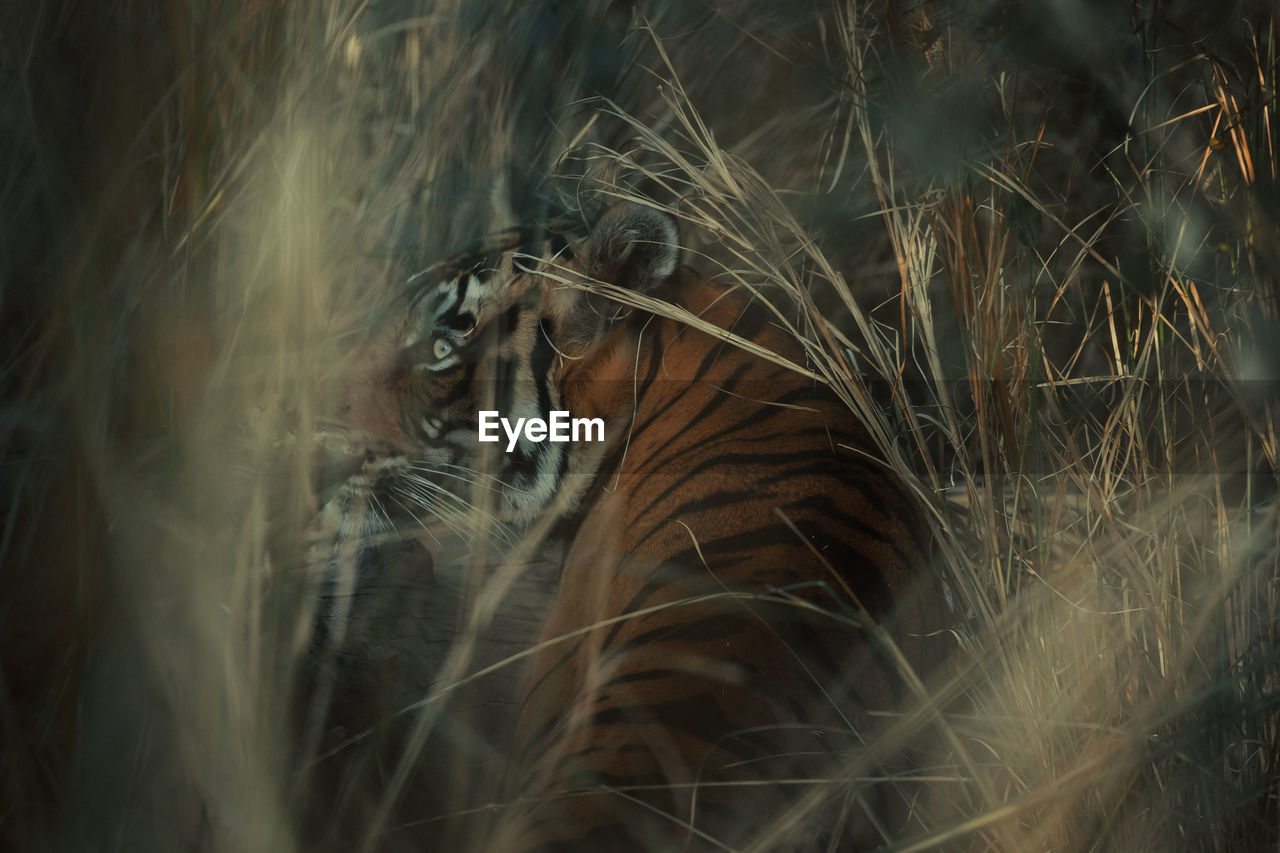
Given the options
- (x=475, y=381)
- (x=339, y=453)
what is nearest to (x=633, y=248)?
(x=475, y=381)

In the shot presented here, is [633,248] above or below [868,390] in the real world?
above

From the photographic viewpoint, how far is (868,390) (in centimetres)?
92

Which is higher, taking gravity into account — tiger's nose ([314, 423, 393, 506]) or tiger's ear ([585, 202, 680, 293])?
tiger's ear ([585, 202, 680, 293])

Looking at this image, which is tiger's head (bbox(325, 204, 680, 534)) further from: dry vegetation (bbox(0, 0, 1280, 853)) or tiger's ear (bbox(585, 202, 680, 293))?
dry vegetation (bbox(0, 0, 1280, 853))

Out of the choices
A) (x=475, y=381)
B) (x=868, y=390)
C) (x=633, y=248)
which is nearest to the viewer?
(x=868, y=390)

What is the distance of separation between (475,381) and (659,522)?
1.04ft

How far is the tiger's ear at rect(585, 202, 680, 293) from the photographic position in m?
1.10

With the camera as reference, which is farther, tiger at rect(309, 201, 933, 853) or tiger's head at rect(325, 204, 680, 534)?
tiger's head at rect(325, 204, 680, 534)

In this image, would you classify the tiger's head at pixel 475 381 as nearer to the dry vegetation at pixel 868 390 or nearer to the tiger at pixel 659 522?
the tiger at pixel 659 522

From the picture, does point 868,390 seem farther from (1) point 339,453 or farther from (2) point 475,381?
(1) point 339,453

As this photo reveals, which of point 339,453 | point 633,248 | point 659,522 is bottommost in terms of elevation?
point 659,522

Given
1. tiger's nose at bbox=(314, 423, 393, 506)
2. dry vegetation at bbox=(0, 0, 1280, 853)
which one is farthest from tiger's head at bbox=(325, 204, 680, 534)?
dry vegetation at bbox=(0, 0, 1280, 853)

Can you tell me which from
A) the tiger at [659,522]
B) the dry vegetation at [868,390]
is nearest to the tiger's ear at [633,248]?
the tiger at [659,522]

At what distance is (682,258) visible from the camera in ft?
3.80
